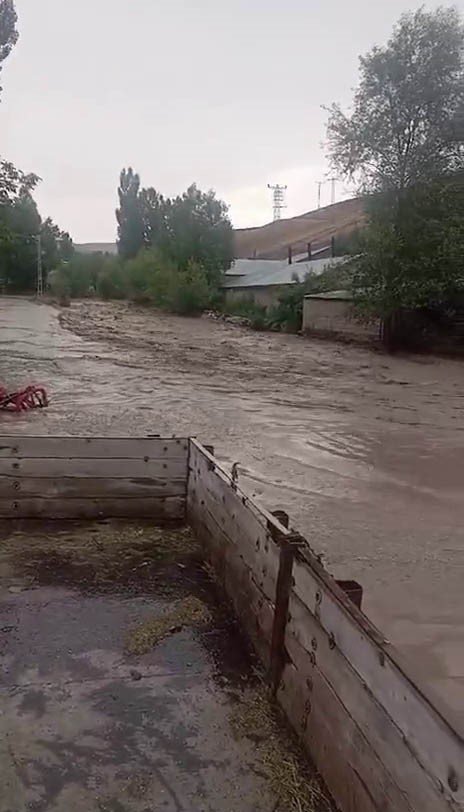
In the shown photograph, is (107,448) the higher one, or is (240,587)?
(107,448)

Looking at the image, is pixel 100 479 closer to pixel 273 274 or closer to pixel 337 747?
pixel 337 747

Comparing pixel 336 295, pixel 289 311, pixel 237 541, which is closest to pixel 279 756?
pixel 237 541

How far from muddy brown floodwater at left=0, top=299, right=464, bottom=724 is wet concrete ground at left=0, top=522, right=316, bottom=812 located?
3.45 feet

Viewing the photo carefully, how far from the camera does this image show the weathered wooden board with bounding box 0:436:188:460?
473cm

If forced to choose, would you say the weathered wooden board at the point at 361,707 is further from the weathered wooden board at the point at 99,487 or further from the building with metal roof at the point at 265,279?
the building with metal roof at the point at 265,279

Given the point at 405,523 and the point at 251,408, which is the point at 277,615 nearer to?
the point at 405,523

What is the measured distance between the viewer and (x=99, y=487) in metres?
4.81

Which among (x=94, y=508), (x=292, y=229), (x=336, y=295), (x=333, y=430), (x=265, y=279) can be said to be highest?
(x=292, y=229)

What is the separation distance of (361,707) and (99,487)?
3.03 m

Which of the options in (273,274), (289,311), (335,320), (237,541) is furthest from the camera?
(273,274)

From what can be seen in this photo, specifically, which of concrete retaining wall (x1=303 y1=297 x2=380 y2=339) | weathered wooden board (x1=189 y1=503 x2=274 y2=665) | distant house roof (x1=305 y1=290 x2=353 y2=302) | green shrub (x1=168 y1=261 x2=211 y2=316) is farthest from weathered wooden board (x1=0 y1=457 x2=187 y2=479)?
green shrub (x1=168 y1=261 x2=211 y2=316)

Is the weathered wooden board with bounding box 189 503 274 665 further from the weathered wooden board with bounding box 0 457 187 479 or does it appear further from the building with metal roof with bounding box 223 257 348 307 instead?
the building with metal roof with bounding box 223 257 348 307

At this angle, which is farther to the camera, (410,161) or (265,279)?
(265,279)

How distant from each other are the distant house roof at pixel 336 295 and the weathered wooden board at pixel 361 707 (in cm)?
2041
